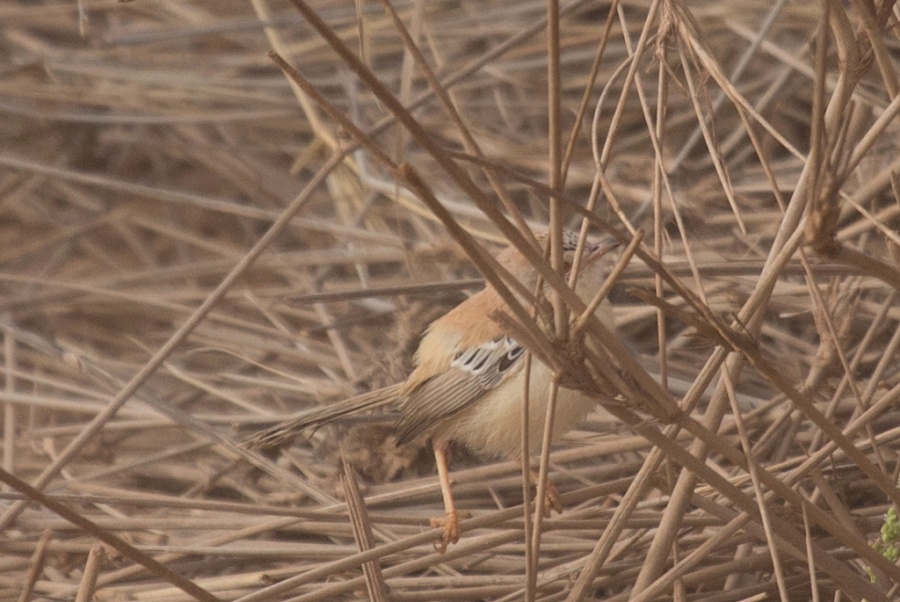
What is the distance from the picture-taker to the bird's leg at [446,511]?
137 inches

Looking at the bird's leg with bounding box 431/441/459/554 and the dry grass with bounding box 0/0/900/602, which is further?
the bird's leg with bounding box 431/441/459/554

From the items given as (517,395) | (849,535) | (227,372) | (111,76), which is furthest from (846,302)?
(111,76)

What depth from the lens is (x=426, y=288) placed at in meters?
3.54

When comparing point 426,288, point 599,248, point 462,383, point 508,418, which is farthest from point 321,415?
point 599,248

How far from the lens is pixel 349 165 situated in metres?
6.03

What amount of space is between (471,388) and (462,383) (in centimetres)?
4

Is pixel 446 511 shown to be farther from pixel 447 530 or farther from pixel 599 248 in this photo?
pixel 599 248

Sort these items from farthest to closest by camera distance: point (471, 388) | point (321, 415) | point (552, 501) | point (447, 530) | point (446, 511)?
1. point (321, 415)
2. point (471, 388)
3. point (446, 511)
4. point (552, 501)
5. point (447, 530)

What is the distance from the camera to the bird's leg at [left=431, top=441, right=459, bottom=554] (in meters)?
3.49

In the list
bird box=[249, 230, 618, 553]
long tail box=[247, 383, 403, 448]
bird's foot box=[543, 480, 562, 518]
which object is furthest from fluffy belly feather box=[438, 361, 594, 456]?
long tail box=[247, 383, 403, 448]

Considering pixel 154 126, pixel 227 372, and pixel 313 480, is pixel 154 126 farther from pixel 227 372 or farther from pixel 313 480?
pixel 313 480

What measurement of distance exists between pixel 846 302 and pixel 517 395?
109cm

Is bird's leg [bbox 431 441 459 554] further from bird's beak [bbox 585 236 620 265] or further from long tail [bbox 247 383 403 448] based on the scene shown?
bird's beak [bbox 585 236 620 265]

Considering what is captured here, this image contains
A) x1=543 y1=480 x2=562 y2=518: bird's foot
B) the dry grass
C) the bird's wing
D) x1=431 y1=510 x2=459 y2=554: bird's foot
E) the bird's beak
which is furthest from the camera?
the bird's wing
